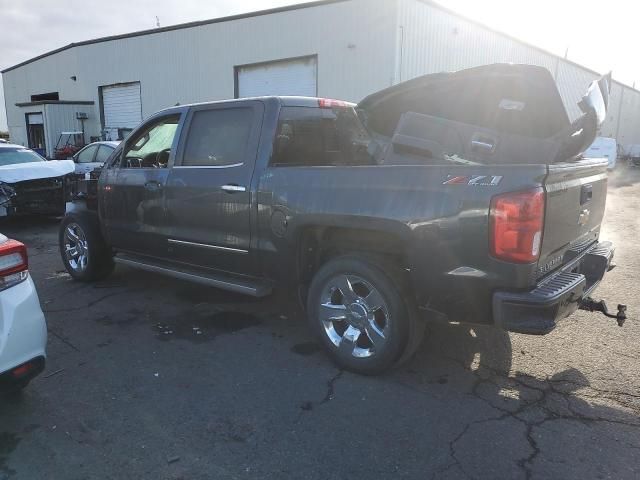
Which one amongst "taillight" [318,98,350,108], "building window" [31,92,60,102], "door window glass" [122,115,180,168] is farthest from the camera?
"building window" [31,92,60,102]

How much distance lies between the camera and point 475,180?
296cm

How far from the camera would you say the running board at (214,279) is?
422 centimetres

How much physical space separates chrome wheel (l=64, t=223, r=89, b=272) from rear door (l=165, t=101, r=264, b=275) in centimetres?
167

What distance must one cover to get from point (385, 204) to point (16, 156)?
1011 centimetres

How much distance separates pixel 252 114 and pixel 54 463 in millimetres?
2887

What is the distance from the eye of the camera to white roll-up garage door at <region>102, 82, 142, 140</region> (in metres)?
25.2

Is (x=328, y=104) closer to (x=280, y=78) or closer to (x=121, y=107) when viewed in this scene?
(x=280, y=78)

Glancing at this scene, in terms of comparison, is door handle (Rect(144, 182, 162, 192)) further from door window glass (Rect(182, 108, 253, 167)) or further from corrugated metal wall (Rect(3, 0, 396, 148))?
corrugated metal wall (Rect(3, 0, 396, 148))

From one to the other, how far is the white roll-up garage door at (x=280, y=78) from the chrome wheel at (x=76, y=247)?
1261 cm

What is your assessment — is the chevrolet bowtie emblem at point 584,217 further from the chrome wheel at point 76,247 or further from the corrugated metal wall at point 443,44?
the corrugated metal wall at point 443,44

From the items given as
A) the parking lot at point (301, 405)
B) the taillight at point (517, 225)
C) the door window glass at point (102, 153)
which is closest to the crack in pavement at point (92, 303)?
the parking lot at point (301, 405)

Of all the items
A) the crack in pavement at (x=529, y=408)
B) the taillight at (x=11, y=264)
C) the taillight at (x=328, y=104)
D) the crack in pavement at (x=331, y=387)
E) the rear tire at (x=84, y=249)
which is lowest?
the crack in pavement at (x=331, y=387)

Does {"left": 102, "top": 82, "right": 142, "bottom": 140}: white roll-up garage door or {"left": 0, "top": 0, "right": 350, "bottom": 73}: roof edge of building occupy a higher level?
{"left": 0, "top": 0, "right": 350, "bottom": 73}: roof edge of building

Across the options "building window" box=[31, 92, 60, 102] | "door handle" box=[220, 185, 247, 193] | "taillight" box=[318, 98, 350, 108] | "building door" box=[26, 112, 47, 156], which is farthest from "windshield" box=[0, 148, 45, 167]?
"building window" box=[31, 92, 60, 102]
